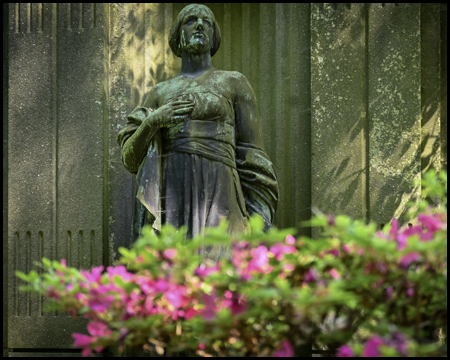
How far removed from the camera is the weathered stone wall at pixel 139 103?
5555mm

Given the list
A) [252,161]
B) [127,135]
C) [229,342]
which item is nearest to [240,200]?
[252,161]

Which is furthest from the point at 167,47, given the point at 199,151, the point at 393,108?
the point at 393,108

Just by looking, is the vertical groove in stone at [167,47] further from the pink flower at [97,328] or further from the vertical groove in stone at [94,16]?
the pink flower at [97,328]

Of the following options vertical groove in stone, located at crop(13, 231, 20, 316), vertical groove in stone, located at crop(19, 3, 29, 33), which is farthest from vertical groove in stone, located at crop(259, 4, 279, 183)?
vertical groove in stone, located at crop(13, 231, 20, 316)

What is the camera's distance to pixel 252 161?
4855 mm

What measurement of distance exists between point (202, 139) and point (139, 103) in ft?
4.59

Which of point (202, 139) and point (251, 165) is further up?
point (202, 139)

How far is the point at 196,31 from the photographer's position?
492cm

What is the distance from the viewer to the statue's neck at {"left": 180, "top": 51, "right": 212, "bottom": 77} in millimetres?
4984

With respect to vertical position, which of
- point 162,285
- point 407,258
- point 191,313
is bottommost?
point 191,313

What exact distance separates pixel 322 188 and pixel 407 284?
2.85m

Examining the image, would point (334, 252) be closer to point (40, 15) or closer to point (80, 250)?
point (80, 250)

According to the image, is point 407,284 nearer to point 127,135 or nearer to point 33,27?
point 127,135

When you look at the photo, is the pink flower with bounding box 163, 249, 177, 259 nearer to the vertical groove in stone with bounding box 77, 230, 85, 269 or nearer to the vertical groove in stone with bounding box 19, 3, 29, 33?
the vertical groove in stone with bounding box 77, 230, 85, 269
